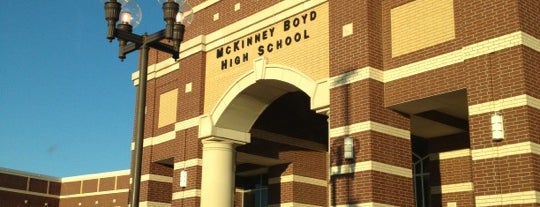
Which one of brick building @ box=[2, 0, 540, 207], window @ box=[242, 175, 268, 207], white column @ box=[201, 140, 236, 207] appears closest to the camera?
brick building @ box=[2, 0, 540, 207]

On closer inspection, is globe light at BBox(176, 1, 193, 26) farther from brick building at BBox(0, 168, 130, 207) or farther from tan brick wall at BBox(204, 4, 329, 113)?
brick building at BBox(0, 168, 130, 207)

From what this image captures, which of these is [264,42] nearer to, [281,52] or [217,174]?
[281,52]

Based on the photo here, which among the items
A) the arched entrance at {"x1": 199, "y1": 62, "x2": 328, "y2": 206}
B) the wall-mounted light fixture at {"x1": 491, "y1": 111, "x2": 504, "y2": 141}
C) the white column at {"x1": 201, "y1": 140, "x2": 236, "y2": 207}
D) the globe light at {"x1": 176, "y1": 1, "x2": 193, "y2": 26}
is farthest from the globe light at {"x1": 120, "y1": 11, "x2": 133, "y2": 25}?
the white column at {"x1": 201, "y1": 140, "x2": 236, "y2": 207}

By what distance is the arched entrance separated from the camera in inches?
813

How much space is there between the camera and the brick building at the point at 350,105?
48.1 ft

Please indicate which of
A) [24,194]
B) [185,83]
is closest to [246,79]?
[185,83]

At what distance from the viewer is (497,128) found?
14320mm

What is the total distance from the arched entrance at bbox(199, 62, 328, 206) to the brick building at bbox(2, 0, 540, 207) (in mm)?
46

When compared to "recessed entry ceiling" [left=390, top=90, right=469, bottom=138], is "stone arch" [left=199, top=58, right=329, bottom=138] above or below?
above

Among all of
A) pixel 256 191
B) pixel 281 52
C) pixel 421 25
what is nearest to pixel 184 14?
pixel 421 25

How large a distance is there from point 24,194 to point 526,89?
141ft

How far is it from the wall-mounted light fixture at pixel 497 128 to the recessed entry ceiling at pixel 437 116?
2289 millimetres

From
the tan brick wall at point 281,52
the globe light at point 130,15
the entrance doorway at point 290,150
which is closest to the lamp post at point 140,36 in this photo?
the globe light at point 130,15

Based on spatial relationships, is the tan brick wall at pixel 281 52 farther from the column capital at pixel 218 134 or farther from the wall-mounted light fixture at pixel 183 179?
the wall-mounted light fixture at pixel 183 179
